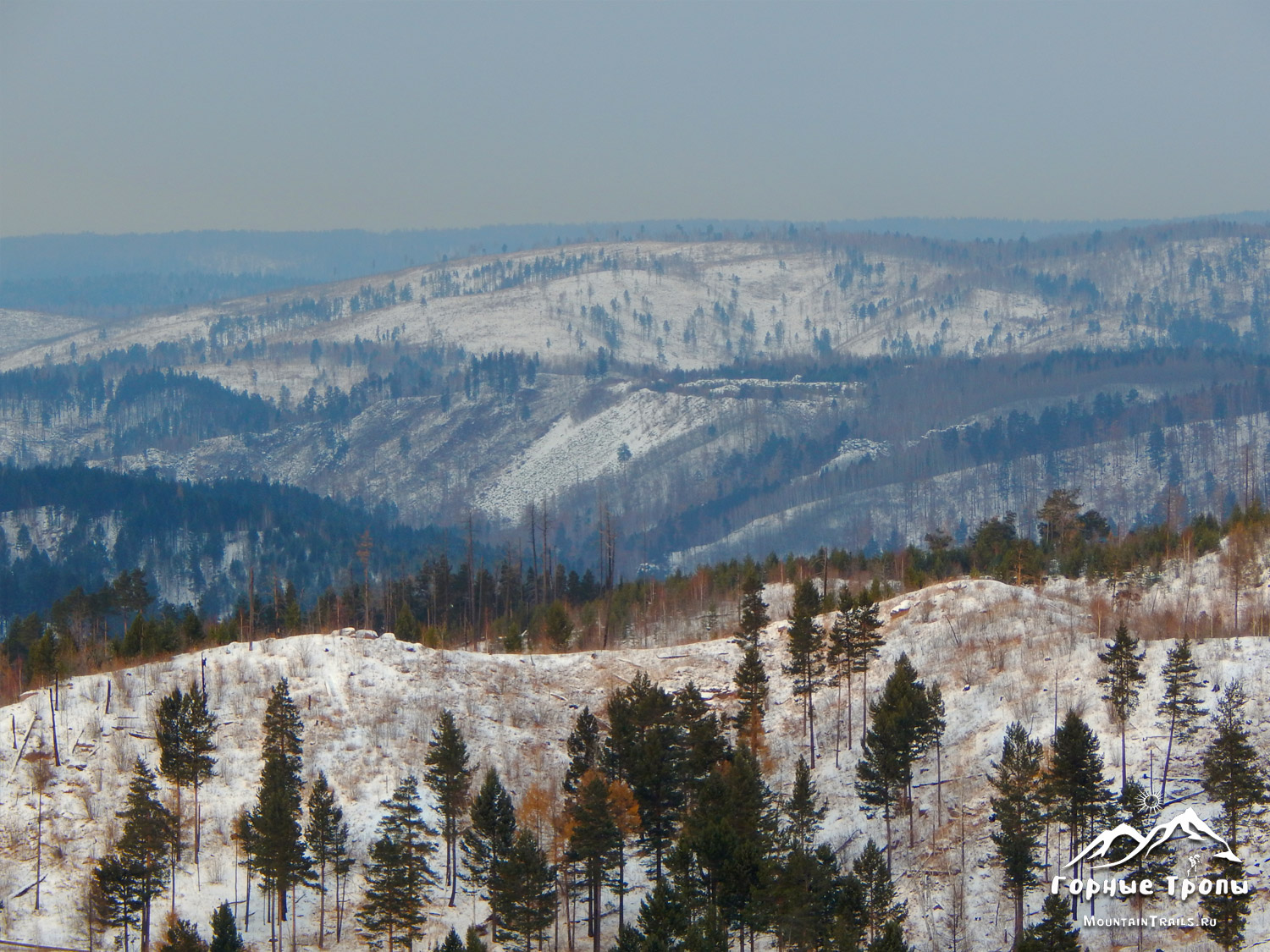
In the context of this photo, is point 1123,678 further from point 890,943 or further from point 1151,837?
point 890,943

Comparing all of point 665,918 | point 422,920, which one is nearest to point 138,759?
point 422,920

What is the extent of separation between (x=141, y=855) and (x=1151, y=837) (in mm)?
43955

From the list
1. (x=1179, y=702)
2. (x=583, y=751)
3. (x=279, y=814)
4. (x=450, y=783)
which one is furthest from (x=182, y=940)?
(x=1179, y=702)

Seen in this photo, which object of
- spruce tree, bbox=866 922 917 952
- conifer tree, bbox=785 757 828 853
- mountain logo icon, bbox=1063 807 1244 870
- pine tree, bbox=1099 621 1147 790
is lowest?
spruce tree, bbox=866 922 917 952

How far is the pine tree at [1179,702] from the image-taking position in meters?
67.4

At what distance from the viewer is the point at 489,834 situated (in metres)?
65.2

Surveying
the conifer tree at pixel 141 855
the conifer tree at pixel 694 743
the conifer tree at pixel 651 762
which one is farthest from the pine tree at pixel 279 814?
the conifer tree at pixel 694 743

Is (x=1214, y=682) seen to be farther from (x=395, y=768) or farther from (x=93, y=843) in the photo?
(x=93, y=843)

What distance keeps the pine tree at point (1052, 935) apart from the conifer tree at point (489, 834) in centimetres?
2283

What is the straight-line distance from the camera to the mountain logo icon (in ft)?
199

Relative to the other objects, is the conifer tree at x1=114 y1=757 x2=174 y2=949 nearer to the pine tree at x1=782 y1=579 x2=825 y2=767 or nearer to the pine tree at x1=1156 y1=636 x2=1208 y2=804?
the pine tree at x1=782 y1=579 x2=825 y2=767

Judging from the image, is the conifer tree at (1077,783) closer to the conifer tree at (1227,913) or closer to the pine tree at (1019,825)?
the pine tree at (1019,825)

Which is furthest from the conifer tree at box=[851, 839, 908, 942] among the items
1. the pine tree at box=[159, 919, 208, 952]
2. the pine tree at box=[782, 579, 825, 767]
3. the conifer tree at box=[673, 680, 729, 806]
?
the pine tree at box=[159, 919, 208, 952]

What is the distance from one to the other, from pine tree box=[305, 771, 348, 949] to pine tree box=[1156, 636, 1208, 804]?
3836cm
